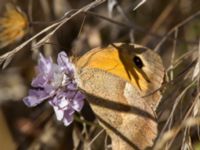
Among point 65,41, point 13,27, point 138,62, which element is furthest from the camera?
point 65,41

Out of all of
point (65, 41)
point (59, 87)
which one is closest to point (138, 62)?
point (59, 87)

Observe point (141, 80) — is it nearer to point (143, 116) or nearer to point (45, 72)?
point (143, 116)

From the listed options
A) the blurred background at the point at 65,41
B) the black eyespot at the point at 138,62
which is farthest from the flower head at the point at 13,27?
the black eyespot at the point at 138,62

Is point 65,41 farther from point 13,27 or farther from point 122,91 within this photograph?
point 122,91

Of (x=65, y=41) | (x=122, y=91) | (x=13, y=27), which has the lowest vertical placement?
(x=65, y=41)

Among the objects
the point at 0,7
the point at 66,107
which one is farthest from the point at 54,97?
the point at 0,7

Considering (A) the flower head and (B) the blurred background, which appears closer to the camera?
(A) the flower head

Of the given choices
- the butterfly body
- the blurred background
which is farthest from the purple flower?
the blurred background

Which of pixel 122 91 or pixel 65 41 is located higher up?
pixel 122 91

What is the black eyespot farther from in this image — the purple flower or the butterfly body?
the purple flower
